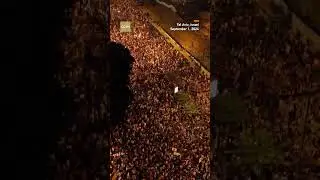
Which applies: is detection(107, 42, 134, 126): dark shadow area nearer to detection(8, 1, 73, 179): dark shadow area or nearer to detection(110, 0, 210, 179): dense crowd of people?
detection(110, 0, 210, 179): dense crowd of people

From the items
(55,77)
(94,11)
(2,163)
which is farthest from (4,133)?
(94,11)

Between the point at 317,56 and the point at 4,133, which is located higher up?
the point at 317,56

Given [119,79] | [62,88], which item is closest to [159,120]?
[119,79]

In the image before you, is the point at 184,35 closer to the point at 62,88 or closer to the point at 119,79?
the point at 119,79

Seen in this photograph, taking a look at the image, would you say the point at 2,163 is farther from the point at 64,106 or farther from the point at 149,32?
the point at 149,32

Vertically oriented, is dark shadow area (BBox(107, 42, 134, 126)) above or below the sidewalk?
below

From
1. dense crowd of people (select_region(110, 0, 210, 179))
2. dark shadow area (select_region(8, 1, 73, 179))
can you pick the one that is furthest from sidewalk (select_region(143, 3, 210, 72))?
dark shadow area (select_region(8, 1, 73, 179))
